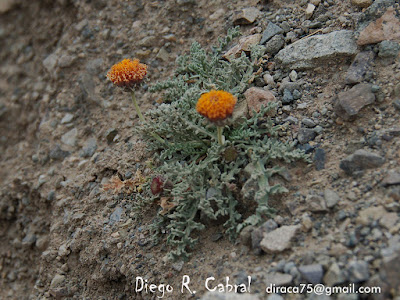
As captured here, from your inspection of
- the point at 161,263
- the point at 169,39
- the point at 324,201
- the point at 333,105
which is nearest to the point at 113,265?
the point at 161,263

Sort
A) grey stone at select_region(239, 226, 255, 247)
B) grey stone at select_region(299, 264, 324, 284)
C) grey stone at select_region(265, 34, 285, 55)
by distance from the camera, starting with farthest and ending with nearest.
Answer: grey stone at select_region(265, 34, 285, 55), grey stone at select_region(239, 226, 255, 247), grey stone at select_region(299, 264, 324, 284)

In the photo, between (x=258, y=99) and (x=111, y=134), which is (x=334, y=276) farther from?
(x=111, y=134)

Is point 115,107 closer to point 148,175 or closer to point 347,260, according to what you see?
point 148,175

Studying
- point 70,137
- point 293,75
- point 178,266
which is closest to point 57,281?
point 178,266

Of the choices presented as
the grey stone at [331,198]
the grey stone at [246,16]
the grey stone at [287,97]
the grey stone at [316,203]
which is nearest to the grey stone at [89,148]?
the grey stone at [246,16]

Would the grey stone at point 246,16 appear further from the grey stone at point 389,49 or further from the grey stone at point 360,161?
the grey stone at point 360,161

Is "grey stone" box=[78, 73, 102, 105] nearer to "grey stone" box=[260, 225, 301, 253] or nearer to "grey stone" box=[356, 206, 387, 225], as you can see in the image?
"grey stone" box=[260, 225, 301, 253]

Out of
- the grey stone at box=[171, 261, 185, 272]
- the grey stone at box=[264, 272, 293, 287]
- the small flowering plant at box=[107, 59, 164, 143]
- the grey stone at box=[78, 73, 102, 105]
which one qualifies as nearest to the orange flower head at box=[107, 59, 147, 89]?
the small flowering plant at box=[107, 59, 164, 143]
